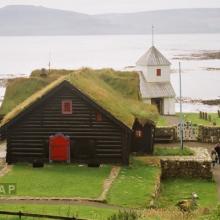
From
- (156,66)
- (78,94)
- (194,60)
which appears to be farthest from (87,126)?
(194,60)

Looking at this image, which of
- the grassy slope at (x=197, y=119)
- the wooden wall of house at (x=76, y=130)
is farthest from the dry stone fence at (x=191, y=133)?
the wooden wall of house at (x=76, y=130)

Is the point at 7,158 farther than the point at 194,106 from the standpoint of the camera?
No

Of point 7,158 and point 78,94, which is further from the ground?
point 78,94

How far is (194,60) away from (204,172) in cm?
15655

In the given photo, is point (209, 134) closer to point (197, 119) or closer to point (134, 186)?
point (197, 119)

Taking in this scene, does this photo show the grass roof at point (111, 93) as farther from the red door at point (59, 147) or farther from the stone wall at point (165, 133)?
the stone wall at point (165, 133)

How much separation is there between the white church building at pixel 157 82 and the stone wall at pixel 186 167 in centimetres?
2276

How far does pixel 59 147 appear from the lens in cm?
3384

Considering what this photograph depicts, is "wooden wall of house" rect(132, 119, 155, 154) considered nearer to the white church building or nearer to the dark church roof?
the white church building

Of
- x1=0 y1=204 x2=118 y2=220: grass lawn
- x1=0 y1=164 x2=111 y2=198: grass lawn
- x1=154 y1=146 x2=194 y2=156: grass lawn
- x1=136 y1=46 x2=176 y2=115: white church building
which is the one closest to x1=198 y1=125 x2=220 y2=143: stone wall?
x1=154 y1=146 x2=194 y2=156: grass lawn

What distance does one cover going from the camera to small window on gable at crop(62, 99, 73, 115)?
111 feet

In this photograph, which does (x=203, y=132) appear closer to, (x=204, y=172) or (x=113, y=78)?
(x=113, y=78)

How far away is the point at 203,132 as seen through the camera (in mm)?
45219

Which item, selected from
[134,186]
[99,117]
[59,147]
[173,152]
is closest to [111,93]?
[99,117]
